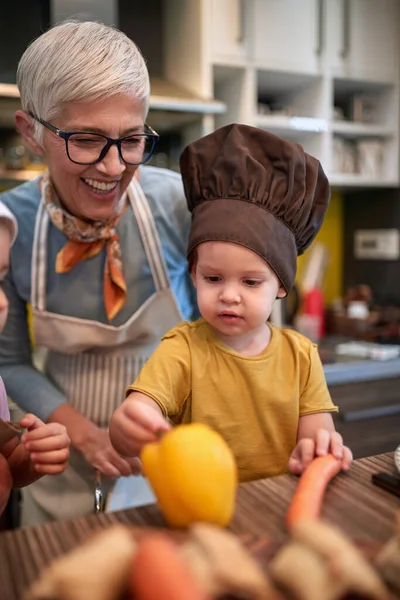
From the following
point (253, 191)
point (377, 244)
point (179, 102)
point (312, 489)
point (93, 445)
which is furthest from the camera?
point (377, 244)

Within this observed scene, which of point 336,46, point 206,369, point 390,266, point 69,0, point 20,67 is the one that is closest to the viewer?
point 206,369

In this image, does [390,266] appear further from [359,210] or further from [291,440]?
[291,440]

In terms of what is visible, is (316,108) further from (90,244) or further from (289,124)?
(90,244)

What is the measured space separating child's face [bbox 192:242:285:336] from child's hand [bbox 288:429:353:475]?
0.65 ft

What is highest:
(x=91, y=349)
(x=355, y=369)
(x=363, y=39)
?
(x=363, y=39)


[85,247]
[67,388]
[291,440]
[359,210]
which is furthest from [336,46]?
[291,440]

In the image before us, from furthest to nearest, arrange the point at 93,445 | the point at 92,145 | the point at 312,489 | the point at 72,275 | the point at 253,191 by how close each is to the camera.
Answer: the point at 72,275
the point at 93,445
the point at 92,145
the point at 253,191
the point at 312,489

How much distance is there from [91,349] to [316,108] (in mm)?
1733

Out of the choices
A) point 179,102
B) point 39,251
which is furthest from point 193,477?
point 179,102

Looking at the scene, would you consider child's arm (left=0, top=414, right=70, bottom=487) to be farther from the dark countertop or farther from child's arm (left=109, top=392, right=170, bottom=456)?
the dark countertop

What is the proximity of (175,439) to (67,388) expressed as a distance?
834 mm

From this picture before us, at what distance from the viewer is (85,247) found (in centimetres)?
128

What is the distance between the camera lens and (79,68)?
1.00m

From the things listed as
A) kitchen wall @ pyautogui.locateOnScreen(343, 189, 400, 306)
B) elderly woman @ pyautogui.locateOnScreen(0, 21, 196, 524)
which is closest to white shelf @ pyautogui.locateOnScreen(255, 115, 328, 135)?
kitchen wall @ pyautogui.locateOnScreen(343, 189, 400, 306)
